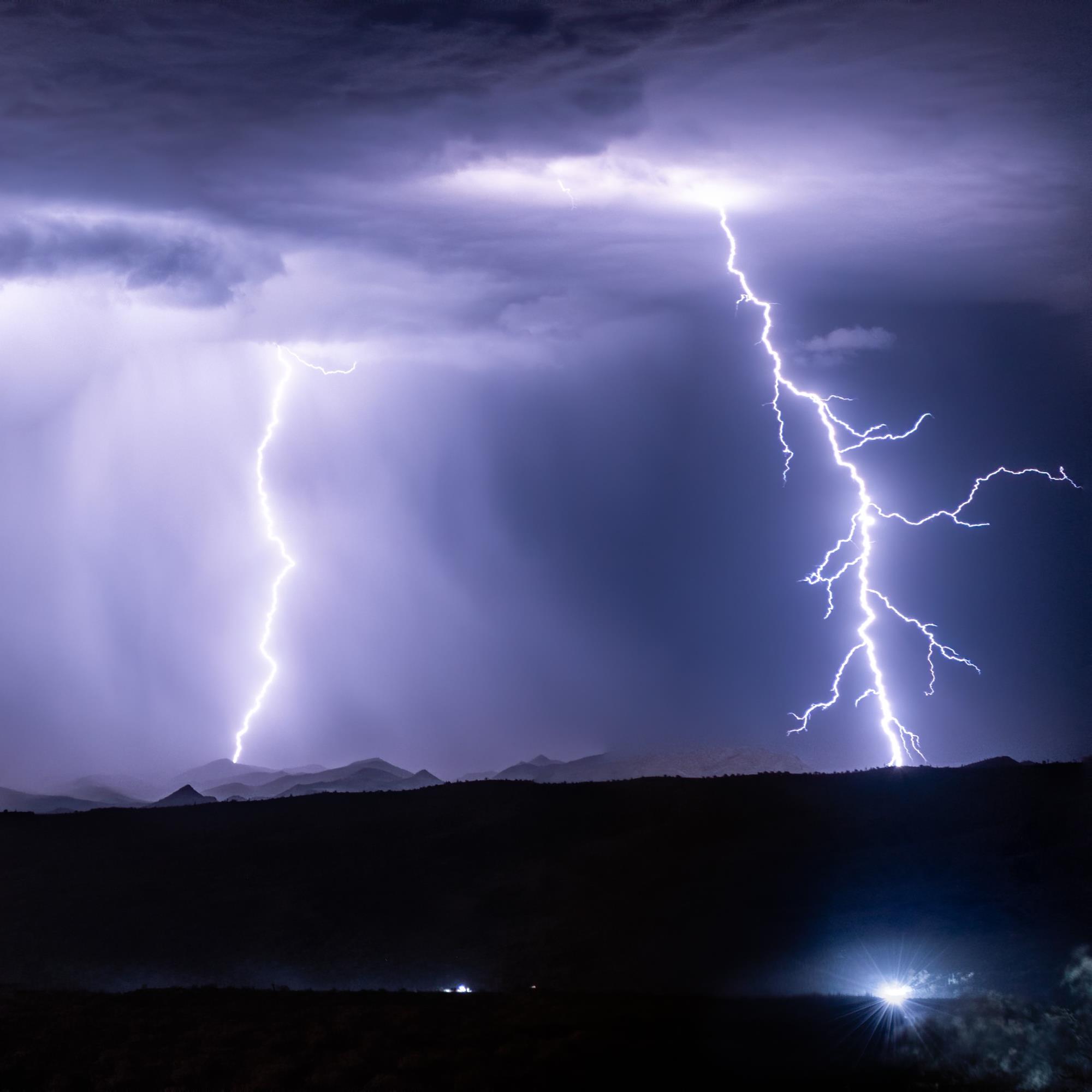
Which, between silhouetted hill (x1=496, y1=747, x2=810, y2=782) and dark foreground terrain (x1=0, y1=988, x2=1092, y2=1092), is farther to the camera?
silhouetted hill (x1=496, y1=747, x2=810, y2=782)

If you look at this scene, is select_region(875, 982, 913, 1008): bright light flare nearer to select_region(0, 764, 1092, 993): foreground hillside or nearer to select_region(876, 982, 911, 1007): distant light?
select_region(876, 982, 911, 1007): distant light

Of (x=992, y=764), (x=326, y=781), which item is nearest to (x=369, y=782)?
(x=326, y=781)

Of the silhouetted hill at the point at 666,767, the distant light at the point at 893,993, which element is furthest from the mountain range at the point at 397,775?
the distant light at the point at 893,993

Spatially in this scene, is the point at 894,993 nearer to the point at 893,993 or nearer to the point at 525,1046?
the point at 893,993

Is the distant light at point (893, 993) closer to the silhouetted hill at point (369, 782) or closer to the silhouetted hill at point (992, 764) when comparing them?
the silhouetted hill at point (992, 764)

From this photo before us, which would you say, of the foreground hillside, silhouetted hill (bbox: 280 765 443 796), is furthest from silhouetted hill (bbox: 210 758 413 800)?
the foreground hillside

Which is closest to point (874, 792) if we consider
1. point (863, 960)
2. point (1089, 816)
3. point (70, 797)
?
point (1089, 816)

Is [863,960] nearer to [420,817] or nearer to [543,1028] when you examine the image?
[543,1028]
